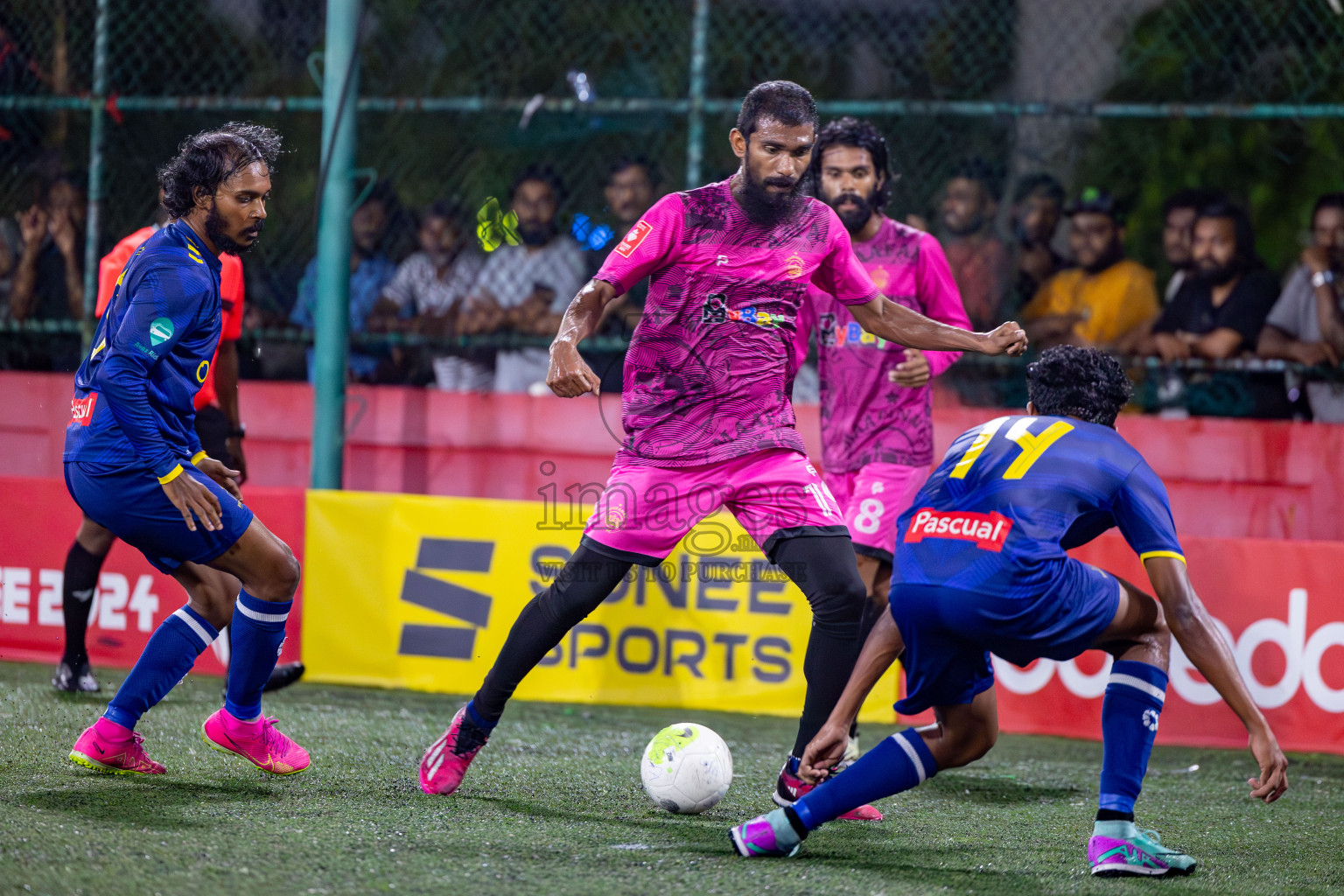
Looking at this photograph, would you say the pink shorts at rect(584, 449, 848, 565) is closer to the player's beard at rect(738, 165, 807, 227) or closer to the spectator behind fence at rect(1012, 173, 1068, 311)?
the player's beard at rect(738, 165, 807, 227)

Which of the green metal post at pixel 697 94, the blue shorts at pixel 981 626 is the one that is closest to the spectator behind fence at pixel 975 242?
the green metal post at pixel 697 94

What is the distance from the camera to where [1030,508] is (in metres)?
3.37

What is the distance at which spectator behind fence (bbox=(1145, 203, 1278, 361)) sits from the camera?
676cm

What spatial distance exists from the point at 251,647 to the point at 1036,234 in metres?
4.73

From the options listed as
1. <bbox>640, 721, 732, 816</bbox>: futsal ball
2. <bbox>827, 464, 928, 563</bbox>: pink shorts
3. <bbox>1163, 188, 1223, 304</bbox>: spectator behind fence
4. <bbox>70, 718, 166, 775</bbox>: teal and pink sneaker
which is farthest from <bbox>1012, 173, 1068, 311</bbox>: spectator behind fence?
<bbox>70, 718, 166, 775</bbox>: teal and pink sneaker

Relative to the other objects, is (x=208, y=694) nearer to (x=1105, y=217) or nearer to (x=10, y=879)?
(x=10, y=879)

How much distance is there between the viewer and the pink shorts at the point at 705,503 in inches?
158

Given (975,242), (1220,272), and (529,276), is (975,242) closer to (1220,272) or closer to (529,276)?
(1220,272)

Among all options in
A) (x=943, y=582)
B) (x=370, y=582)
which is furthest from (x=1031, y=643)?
(x=370, y=582)

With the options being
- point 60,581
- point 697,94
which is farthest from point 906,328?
point 60,581

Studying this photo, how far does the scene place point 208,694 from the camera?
19.4 feet

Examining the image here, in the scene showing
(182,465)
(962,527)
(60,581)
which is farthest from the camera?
(60,581)

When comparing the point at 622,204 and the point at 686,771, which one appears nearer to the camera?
the point at 686,771

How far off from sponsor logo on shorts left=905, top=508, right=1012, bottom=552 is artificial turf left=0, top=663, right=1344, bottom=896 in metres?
0.82
